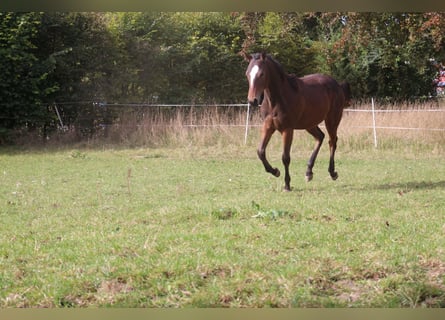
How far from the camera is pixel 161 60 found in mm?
21391

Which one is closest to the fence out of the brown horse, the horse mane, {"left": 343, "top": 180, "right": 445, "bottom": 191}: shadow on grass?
{"left": 343, "top": 180, "right": 445, "bottom": 191}: shadow on grass

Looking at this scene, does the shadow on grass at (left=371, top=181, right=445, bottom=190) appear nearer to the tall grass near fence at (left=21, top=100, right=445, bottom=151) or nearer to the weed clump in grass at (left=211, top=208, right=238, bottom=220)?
the weed clump in grass at (left=211, top=208, right=238, bottom=220)

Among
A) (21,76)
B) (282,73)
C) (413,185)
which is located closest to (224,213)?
(282,73)

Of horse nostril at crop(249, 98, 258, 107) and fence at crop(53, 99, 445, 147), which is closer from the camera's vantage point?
horse nostril at crop(249, 98, 258, 107)

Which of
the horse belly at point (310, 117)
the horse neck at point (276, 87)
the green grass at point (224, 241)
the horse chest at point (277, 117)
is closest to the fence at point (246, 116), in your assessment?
the green grass at point (224, 241)

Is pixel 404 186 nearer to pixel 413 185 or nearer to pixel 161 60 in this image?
pixel 413 185

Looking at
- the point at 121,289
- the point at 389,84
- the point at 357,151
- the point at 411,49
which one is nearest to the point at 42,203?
the point at 121,289

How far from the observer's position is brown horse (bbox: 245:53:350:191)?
6844mm

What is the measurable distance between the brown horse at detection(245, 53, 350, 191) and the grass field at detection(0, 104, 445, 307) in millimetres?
871

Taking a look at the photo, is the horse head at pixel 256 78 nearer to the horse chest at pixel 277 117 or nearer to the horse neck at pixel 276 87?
the horse neck at pixel 276 87

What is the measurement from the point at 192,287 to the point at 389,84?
2284cm

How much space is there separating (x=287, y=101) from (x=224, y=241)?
3885 millimetres

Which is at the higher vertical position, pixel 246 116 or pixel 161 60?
pixel 161 60

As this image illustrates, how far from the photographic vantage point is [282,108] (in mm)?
7738
